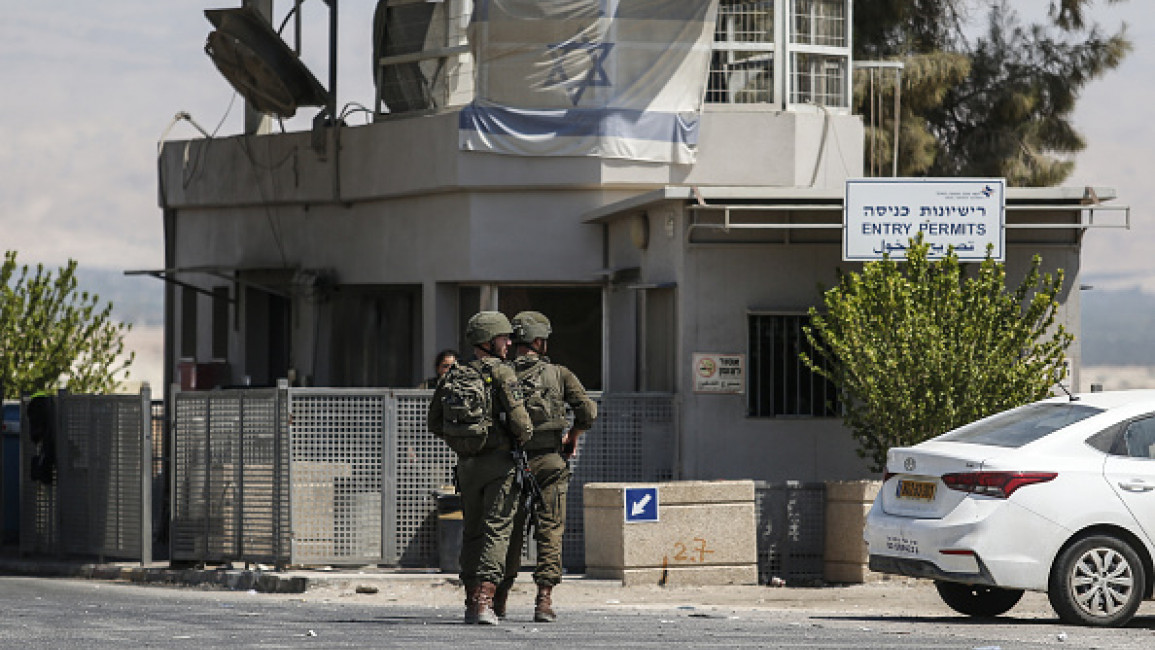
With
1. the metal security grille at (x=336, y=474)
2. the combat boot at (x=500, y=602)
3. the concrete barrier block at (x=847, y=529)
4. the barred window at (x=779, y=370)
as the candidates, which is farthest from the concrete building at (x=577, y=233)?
the combat boot at (x=500, y=602)

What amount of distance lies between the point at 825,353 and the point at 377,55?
30.4 feet

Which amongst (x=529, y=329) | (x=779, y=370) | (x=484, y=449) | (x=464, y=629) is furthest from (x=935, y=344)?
(x=464, y=629)

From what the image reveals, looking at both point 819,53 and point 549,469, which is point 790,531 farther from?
point 819,53

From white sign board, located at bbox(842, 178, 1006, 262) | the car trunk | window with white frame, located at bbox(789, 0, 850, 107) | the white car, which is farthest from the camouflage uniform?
window with white frame, located at bbox(789, 0, 850, 107)

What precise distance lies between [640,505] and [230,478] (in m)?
3.83

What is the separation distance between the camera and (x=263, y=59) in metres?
26.2

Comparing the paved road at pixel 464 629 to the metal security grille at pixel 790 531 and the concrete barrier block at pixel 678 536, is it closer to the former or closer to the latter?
the concrete barrier block at pixel 678 536

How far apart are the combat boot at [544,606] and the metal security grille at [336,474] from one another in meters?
5.36

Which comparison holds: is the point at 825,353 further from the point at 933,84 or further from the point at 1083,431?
the point at 933,84

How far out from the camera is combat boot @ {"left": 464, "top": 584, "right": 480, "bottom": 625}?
12.4 metres

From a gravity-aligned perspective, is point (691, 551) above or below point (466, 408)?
below

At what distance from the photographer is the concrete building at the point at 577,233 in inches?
758

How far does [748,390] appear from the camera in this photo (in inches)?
762

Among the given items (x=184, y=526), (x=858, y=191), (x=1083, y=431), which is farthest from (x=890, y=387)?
(x=184, y=526)
